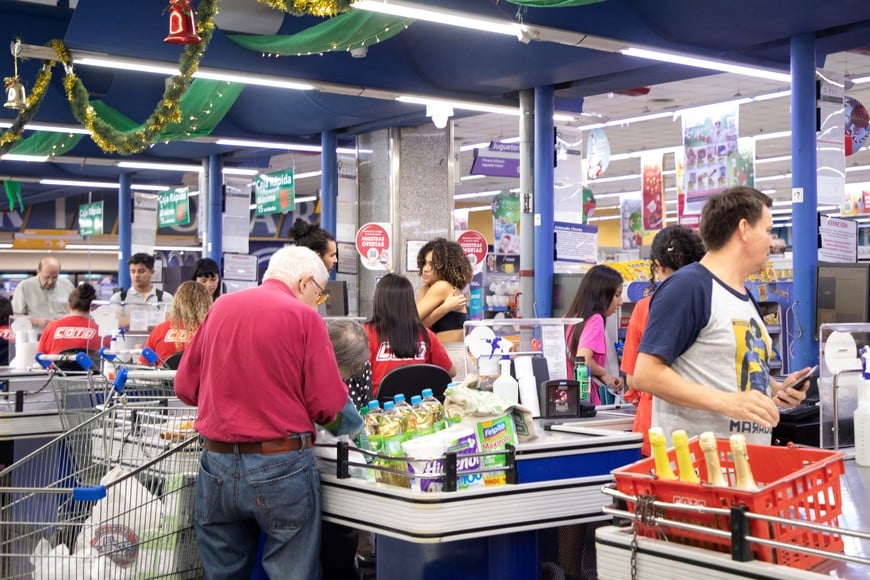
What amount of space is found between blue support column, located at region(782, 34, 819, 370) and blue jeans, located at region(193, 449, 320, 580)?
16.8 feet

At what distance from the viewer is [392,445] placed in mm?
3322

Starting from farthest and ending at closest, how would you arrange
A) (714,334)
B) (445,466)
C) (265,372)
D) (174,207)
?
(174,207), (265,372), (445,466), (714,334)

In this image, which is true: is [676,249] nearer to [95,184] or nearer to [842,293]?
[842,293]

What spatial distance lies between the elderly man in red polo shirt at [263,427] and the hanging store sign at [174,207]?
1480 centimetres

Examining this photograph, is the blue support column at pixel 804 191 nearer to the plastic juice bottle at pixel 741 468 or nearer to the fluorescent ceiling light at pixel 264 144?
the plastic juice bottle at pixel 741 468

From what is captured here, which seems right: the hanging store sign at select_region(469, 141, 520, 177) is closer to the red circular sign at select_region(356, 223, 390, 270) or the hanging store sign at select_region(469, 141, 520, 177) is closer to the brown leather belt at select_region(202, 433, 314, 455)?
the red circular sign at select_region(356, 223, 390, 270)

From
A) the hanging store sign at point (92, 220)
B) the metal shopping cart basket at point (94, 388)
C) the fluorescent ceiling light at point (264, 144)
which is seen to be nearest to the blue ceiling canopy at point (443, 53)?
the fluorescent ceiling light at point (264, 144)

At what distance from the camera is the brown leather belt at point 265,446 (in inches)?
133

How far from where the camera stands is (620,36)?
7.66 metres

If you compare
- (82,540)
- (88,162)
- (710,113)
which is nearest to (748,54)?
(710,113)

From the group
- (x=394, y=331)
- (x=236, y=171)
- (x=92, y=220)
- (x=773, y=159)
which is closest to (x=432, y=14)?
(x=394, y=331)

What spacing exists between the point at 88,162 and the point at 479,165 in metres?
5.74

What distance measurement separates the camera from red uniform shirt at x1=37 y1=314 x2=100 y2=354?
7316mm

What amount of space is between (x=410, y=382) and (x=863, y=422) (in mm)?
1969
